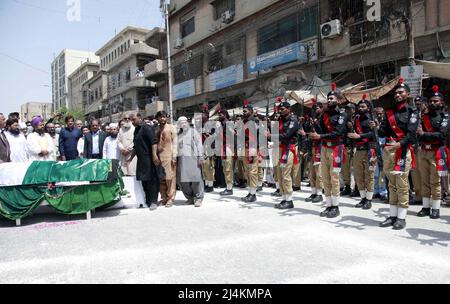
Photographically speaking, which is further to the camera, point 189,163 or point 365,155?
point 189,163

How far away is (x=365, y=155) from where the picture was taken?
22.4ft

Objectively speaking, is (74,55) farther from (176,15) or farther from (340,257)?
(340,257)

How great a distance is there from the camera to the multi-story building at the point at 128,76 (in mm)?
36875

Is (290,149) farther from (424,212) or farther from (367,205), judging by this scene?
(424,212)

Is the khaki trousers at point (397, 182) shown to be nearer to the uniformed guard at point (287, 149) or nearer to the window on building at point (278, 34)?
the uniformed guard at point (287, 149)

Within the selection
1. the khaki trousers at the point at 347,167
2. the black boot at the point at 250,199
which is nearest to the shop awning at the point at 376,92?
the khaki trousers at the point at 347,167

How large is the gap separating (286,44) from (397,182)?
14489mm

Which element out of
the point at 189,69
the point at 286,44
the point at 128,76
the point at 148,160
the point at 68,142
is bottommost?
the point at 148,160

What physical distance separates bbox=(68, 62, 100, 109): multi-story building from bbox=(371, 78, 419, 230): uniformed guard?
6533 centimetres

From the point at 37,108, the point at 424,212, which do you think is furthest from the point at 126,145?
the point at 37,108
